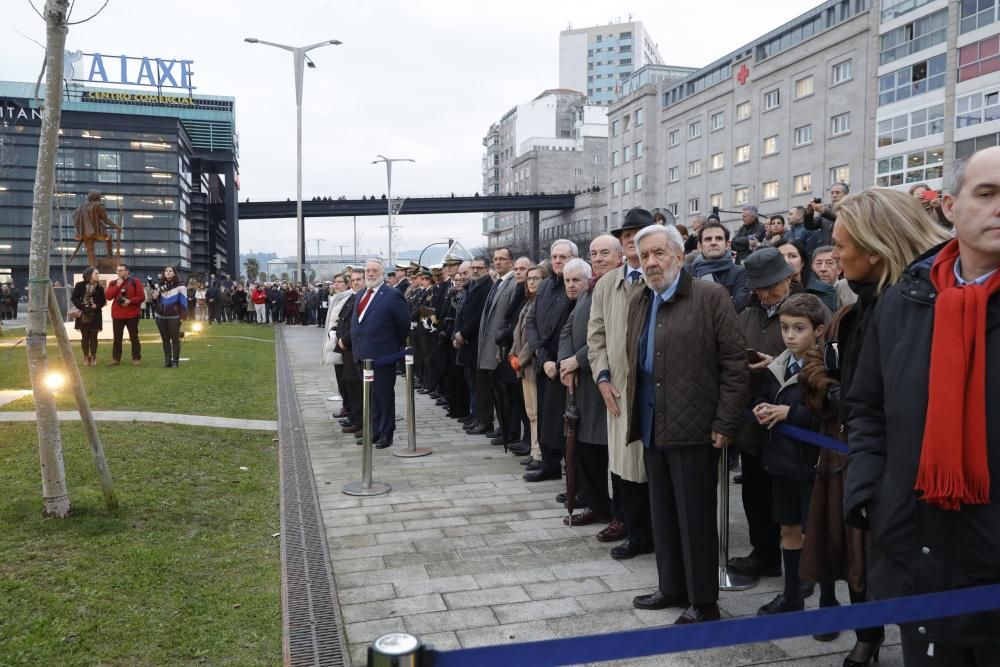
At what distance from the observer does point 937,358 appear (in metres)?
1.99

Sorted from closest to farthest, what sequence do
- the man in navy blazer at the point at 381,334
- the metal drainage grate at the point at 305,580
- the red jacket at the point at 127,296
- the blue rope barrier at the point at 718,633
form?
the blue rope barrier at the point at 718,633 < the metal drainage grate at the point at 305,580 < the man in navy blazer at the point at 381,334 < the red jacket at the point at 127,296

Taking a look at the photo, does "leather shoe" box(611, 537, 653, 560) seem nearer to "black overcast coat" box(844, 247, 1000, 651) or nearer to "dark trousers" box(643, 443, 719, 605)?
"dark trousers" box(643, 443, 719, 605)

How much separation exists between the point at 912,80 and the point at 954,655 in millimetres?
48791

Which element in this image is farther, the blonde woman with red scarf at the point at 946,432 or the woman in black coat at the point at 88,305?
the woman in black coat at the point at 88,305

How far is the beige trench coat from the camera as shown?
16.1 feet

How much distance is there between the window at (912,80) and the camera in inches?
1622

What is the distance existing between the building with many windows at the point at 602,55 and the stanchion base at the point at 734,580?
173 meters

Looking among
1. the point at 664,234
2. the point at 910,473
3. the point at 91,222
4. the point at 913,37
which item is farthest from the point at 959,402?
the point at 913,37

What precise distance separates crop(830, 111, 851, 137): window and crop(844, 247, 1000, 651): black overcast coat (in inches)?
2034

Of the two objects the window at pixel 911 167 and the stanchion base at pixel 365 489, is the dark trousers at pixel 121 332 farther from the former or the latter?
the window at pixel 911 167

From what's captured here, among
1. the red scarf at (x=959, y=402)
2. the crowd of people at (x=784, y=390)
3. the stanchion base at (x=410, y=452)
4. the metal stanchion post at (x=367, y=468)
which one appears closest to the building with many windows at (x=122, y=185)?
the stanchion base at (x=410, y=452)

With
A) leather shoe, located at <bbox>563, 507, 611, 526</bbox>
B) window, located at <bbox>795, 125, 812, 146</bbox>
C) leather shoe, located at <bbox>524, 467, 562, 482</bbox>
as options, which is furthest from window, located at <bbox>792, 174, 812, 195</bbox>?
leather shoe, located at <bbox>563, 507, 611, 526</bbox>

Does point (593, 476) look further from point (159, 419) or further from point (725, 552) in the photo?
point (159, 419)

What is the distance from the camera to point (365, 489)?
22.4ft
